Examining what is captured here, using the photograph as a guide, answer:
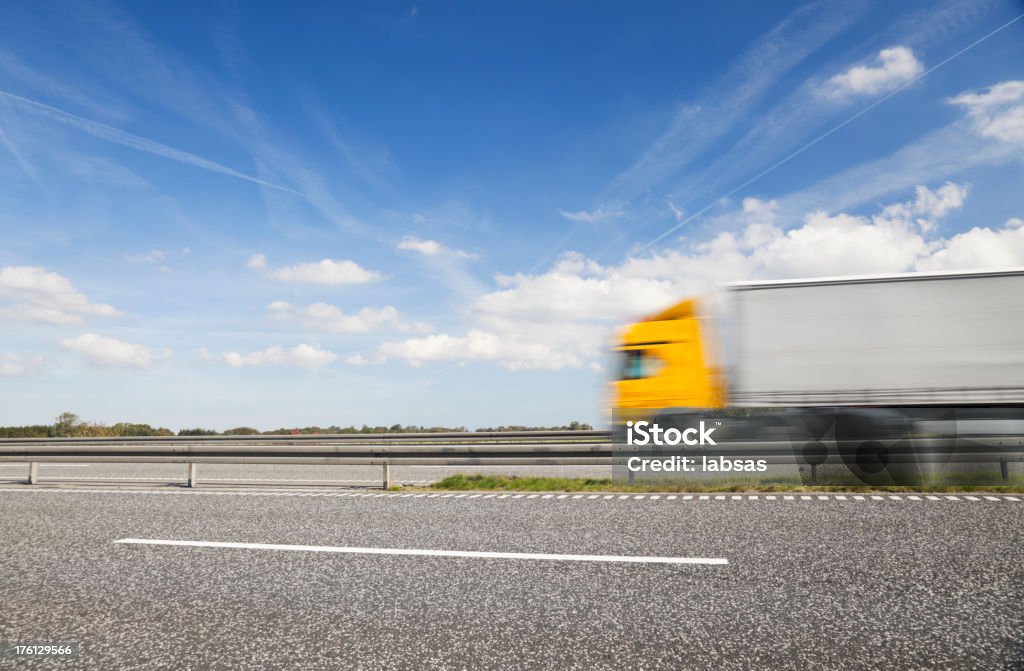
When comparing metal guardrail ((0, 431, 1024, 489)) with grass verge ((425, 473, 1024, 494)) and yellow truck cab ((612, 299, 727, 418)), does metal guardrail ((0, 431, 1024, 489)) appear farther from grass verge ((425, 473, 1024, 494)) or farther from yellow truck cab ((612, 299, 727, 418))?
yellow truck cab ((612, 299, 727, 418))

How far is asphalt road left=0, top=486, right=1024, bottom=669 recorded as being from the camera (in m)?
3.09


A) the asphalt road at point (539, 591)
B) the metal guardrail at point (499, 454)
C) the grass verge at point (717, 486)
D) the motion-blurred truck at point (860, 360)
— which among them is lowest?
the grass verge at point (717, 486)

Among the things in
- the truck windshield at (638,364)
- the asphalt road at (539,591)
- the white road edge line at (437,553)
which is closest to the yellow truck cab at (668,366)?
the truck windshield at (638,364)

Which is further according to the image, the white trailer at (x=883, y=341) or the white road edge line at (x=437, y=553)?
the white trailer at (x=883, y=341)

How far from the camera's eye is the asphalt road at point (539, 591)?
3092mm

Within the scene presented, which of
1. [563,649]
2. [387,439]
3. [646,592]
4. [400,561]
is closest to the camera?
[563,649]

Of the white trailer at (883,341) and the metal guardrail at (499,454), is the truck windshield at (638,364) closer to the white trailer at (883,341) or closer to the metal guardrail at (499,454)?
the white trailer at (883,341)

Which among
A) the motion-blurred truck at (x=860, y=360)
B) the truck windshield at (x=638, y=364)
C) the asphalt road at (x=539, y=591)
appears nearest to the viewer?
the asphalt road at (x=539, y=591)

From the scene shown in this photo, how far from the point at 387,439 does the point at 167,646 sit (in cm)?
1952

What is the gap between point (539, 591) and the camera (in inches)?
157

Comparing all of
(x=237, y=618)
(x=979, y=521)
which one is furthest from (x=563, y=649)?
(x=979, y=521)

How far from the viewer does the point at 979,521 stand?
6.03 metres

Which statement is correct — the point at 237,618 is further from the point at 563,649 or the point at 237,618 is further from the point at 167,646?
the point at 563,649

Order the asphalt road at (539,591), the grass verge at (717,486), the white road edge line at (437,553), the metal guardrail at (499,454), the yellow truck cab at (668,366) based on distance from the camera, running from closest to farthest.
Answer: the asphalt road at (539,591) → the white road edge line at (437,553) → the grass verge at (717,486) → the metal guardrail at (499,454) → the yellow truck cab at (668,366)
